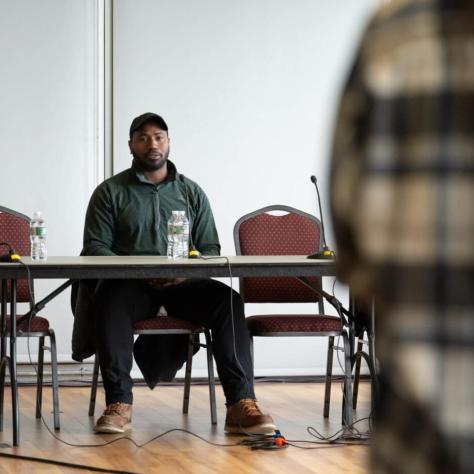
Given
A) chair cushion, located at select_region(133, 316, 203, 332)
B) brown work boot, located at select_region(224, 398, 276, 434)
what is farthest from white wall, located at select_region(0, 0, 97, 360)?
brown work boot, located at select_region(224, 398, 276, 434)

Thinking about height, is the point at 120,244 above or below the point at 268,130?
below

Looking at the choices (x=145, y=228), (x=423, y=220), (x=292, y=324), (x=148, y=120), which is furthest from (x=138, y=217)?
(x=423, y=220)

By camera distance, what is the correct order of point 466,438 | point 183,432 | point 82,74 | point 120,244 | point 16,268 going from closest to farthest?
point 466,438 → point 16,268 → point 183,432 → point 120,244 → point 82,74

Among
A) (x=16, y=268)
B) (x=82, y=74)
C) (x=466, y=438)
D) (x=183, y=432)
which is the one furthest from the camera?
(x=82, y=74)

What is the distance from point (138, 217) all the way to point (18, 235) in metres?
0.56

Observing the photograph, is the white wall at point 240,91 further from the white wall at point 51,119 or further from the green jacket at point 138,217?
the green jacket at point 138,217

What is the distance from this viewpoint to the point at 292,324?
3.89 metres

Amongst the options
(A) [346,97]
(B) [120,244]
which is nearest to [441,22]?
(A) [346,97]

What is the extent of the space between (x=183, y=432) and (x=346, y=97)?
3.36m

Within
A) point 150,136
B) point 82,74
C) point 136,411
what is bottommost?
point 136,411

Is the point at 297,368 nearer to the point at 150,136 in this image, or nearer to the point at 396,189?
the point at 150,136

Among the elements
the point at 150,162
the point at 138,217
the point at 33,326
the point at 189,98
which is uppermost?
the point at 189,98

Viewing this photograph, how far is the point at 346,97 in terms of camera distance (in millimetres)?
464

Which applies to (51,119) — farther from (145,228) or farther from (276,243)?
(276,243)
